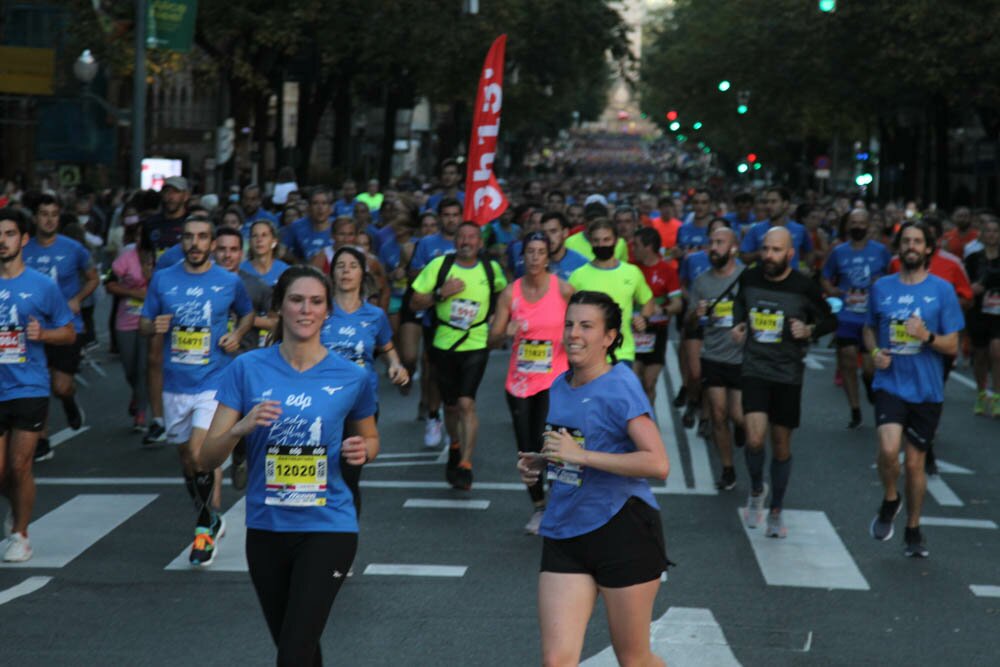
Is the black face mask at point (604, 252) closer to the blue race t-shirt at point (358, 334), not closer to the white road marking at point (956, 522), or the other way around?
the blue race t-shirt at point (358, 334)

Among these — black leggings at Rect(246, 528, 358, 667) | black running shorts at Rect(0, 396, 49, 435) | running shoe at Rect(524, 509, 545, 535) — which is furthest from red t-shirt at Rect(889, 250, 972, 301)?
black leggings at Rect(246, 528, 358, 667)

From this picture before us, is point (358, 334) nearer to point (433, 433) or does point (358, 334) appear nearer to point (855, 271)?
point (433, 433)

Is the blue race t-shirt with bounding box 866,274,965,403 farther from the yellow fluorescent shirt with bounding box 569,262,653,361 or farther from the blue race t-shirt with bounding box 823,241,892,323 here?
the blue race t-shirt with bounding box 823,241,892,323

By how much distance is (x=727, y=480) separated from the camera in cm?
1242

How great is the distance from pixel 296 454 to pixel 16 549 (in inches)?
163

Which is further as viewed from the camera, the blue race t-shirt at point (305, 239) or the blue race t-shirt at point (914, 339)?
the blue race t-shirt at point (305, 239)

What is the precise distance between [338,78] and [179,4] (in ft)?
71.9

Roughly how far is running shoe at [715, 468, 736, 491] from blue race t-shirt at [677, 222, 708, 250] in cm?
737

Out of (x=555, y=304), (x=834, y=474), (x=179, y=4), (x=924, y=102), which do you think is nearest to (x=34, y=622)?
(x=555, y=304)

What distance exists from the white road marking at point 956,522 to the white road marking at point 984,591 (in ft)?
6.15

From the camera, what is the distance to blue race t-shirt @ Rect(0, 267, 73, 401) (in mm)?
9477

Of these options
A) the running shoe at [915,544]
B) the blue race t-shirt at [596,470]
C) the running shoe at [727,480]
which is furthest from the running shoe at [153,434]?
the blue race t-shirt at [596,470]

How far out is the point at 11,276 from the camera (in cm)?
959

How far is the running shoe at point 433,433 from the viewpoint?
14.1m
